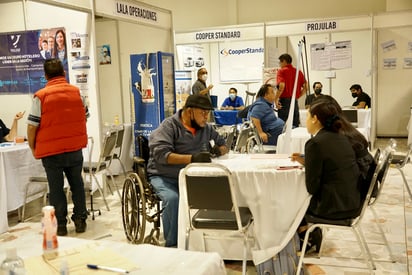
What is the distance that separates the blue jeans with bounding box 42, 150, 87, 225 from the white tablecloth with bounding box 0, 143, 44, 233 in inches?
20.7

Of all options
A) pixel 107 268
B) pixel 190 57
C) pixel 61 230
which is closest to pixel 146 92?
pixel 61 230

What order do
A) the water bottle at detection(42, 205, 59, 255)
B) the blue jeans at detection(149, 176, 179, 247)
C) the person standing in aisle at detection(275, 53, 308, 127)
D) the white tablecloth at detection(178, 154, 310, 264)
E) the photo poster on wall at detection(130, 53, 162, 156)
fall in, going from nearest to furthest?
1. the water bottle at detection(42, 205, 59, 255)
2. the white tablecloth at detection(178, 154, 310, 264)
3. the blue jeans at detection(149, 176, 179, 247)
4. the photo poster on wall at detection(130, 53, 162, 156)
5. the person standing in aisle at detection(275, 53, 308, 127)

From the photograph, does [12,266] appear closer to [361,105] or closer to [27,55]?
[27,55]

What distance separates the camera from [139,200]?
3.23 metres

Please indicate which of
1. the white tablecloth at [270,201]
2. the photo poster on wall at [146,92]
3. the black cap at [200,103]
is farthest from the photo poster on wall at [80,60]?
the white tablecloth at [270,201]

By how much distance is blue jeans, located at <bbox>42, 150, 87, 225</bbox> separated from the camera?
143 inches

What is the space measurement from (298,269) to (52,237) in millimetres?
1514

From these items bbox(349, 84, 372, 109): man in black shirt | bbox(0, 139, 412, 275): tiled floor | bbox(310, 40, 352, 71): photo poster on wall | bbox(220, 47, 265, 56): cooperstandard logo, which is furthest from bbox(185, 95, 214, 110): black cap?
bbox(220, 47, 265, 56): cooperstandard logo

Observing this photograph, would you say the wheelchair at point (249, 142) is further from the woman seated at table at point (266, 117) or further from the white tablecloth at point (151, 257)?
the white tablecloth at point (151, 257)

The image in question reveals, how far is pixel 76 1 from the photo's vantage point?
15.2ft

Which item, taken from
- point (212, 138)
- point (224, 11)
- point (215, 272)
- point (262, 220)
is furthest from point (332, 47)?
point (215, 272)

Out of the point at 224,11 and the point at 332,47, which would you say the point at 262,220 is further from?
the point at 224,11

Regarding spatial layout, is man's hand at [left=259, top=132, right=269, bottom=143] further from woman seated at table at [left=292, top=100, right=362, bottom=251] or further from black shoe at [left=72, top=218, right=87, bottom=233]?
woman seated at table at [left=292, top=100, right=362, bottom=251]

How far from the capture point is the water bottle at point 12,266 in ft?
Answer: 4.07
